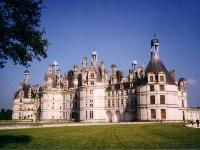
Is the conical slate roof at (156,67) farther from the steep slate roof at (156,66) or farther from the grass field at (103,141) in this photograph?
the grass field at (103,141)

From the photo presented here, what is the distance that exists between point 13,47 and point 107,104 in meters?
54.6

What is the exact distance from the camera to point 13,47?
2197 cm

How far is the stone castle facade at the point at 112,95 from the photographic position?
6225cm

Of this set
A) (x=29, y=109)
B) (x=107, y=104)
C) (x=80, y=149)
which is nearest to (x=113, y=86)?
(x=107, y=104)

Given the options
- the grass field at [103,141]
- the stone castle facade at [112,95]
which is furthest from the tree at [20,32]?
the stone castle facade at [112,95]

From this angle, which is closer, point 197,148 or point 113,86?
point 197,148

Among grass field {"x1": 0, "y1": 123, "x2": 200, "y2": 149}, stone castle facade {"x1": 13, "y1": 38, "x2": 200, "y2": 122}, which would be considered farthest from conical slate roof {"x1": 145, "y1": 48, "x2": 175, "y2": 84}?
grass field {"x1": 0, "y1": 123, "x2": 200, "y2": 149}

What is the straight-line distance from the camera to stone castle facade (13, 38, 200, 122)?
204ft

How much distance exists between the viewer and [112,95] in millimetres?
74438

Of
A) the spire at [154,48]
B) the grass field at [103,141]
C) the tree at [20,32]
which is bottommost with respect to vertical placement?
the grass field at [103,141]

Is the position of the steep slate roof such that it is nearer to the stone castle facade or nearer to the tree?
the stone castle facade

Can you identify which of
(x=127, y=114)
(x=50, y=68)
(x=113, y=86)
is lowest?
(x=127, y=114)

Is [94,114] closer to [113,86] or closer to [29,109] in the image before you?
[113,86]

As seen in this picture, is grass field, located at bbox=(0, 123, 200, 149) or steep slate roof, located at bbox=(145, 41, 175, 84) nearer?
grass field, located at bbox=(0, 123, 200, 149)
